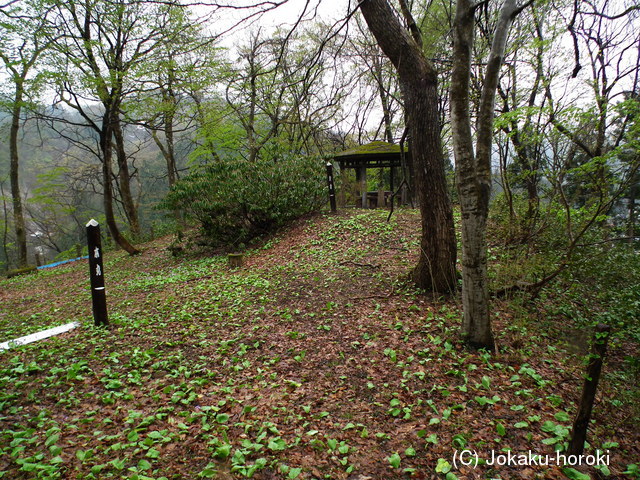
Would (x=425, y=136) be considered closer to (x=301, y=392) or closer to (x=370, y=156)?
(x=301, y=392)

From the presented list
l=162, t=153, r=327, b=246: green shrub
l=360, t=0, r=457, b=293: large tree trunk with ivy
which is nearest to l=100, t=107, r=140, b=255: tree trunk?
l=162, t=153, r=327, b=246: green shrub

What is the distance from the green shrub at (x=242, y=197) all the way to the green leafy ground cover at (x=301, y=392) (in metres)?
4.13

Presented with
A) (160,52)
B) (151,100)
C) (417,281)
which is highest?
(160,52)

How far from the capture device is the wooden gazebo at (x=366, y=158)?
11945 millimetres

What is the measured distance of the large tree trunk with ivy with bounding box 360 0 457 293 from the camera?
391cm

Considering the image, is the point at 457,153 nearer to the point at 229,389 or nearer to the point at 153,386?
the point at 229,389

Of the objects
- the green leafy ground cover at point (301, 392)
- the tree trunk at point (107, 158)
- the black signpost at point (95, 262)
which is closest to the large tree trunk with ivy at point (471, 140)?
the green leafy ground cover at point (301, 392)

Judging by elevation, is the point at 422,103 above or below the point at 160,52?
below

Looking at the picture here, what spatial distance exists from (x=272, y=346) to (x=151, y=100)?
10177mm

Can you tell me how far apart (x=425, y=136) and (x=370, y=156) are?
8.12 metres

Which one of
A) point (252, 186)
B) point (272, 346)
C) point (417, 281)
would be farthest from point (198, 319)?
point (252, 186)

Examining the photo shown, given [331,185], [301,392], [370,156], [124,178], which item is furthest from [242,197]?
[124,178]

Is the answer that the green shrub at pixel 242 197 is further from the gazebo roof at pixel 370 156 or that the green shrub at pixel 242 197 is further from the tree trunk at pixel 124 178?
the tree trunk at pixel 124 178

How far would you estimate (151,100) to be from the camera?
33.8ft
